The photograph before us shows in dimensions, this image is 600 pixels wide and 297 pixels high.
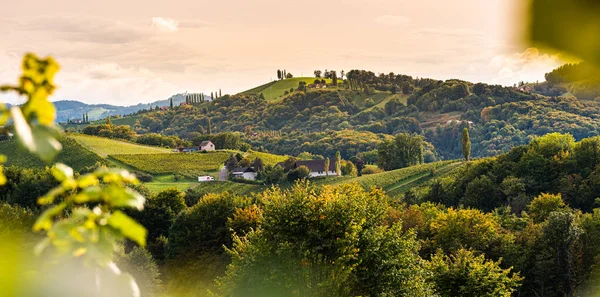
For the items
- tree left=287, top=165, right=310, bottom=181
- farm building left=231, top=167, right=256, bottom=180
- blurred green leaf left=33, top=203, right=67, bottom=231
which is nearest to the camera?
blurred green leaf left=33, top=203, right=67, bottom=231

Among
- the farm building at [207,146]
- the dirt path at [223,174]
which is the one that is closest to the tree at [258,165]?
the dirt path at [223,174]

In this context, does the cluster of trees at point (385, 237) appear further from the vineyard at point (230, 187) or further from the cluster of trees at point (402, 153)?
the cluster of trees at point (402, 153)

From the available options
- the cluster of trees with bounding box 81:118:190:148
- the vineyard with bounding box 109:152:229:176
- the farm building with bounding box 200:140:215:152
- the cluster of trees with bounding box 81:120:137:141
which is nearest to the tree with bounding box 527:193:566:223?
the vineyard with bounding box 109:152:229:176

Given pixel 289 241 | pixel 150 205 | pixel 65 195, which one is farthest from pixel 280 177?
pixel 65 195

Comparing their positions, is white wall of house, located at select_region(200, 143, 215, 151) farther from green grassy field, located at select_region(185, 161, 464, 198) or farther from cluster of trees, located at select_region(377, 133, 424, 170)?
cluster of trees, located at select_region(377, 133, 424, 170)

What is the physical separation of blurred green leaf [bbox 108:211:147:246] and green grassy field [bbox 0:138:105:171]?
351 ft

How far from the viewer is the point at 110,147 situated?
405 ft

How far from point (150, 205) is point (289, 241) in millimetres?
32354

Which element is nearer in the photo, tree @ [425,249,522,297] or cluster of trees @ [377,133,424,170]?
tree @ [425,249,522,297]

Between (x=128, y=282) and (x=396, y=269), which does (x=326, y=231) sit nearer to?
(x=396, y=269)

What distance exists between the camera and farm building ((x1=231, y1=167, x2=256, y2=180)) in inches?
4201

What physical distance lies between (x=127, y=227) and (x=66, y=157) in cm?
11752

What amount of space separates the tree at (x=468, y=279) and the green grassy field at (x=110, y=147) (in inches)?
3659

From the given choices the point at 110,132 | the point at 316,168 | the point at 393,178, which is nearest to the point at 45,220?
the point at 393,178
